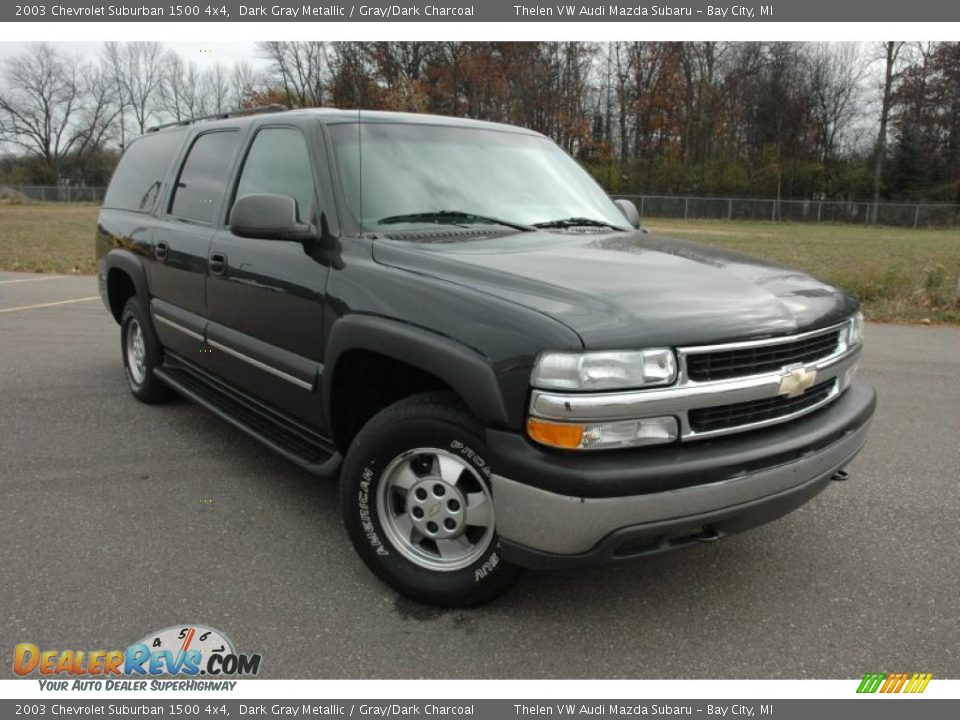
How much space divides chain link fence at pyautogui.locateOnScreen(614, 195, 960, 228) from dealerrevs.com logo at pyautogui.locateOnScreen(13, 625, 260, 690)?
43303mm

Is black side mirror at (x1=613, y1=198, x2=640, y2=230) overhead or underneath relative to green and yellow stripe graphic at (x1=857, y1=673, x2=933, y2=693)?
overhead

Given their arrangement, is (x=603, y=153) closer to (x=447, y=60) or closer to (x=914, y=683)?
(x=447, y=60)

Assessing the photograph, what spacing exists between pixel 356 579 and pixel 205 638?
2.04 feet

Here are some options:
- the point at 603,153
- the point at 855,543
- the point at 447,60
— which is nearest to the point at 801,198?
the point at 603,153

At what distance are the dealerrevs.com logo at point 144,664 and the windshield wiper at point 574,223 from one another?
2.24m

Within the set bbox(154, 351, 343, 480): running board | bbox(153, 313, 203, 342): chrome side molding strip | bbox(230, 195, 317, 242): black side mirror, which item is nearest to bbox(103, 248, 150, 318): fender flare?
bbox(153, 313, 203, 342): chrome side molding strip

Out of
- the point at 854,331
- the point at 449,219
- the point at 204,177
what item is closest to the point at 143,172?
the point at 204,177

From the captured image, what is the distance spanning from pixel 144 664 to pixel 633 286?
2118 millimetres

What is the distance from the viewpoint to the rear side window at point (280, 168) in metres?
3.44

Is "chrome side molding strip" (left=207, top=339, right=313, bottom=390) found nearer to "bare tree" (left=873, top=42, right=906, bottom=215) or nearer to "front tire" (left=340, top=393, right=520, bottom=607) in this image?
"front tire" (left=340, top=393, right=520, bottom=607)

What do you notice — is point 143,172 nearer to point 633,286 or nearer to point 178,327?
point 178,327

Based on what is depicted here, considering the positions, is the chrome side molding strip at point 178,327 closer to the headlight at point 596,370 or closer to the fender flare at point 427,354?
the fender flare at point 427,354

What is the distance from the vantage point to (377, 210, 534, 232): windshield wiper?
3.24 m

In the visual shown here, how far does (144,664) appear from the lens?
2477 millimetres
